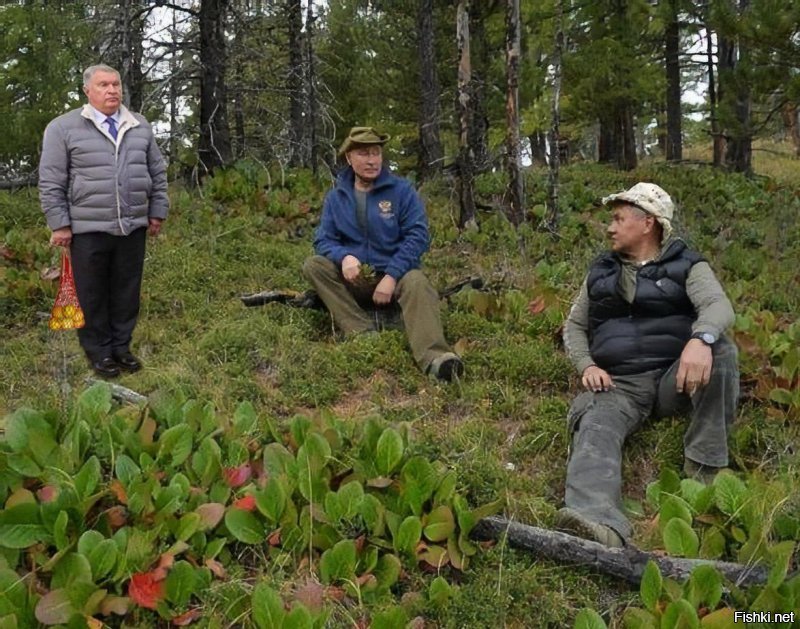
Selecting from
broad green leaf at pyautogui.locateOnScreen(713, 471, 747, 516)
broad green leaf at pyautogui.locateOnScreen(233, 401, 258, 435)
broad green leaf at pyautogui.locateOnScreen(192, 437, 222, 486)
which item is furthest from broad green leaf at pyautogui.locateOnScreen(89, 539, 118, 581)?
broad green leaf at pyautogui.locateOnScreen(713, 471, 747, 516)

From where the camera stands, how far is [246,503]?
10.4 feet

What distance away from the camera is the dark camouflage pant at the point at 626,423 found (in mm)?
3467

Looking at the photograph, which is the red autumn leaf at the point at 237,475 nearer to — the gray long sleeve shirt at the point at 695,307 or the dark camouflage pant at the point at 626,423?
the dark camouflage pant at the point at 626,423

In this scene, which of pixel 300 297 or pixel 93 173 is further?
pixel 300 297

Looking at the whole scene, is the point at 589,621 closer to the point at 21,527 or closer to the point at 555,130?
the point at 21,527

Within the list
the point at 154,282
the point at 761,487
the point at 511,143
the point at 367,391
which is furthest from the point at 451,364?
the point at 511,143

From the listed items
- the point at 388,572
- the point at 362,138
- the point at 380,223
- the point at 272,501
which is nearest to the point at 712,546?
the point at 388,572

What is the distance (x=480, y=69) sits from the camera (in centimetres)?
1368

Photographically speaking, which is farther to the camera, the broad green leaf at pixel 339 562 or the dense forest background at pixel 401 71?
the dense forest background at pixel 401 71

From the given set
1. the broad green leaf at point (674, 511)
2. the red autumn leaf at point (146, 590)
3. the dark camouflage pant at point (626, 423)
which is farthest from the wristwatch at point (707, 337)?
the red autumn leaf at point (146, 590)

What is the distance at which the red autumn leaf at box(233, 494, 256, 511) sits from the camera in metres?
3.15

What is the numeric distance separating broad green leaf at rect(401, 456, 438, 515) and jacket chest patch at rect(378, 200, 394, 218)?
9.74ft

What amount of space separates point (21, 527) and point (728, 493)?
9.46 ft

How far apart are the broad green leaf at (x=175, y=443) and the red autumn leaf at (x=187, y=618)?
0.89 meters
